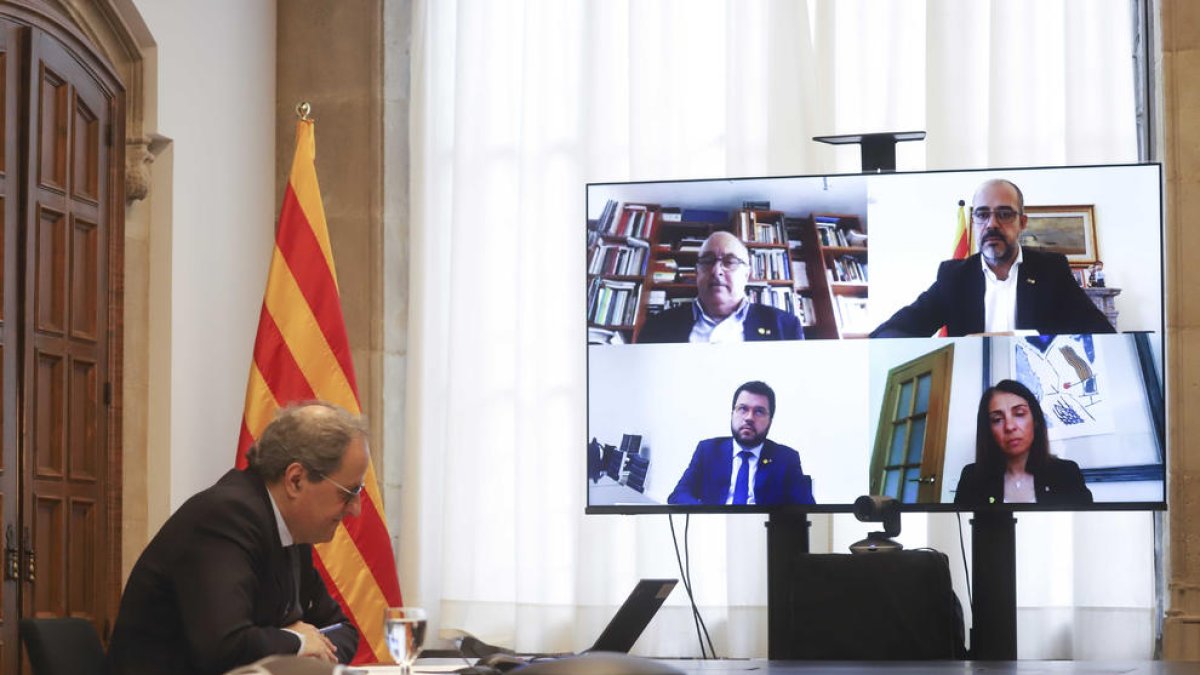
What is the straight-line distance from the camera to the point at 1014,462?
4844 mm

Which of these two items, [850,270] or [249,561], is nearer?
[249,561]

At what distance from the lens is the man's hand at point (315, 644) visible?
3158 mm

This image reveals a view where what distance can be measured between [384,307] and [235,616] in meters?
3.83

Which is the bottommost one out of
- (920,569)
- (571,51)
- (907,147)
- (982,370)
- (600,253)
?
(920,569)

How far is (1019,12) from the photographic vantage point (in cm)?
616

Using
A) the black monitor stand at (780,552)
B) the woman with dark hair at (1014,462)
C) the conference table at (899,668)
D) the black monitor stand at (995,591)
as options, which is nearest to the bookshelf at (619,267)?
the black monitor stand at (780,552)

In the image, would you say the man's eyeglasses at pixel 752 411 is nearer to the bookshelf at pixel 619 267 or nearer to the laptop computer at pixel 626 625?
→ the bookshelf at pixel 619 267

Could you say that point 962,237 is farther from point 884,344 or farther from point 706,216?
point 706,216

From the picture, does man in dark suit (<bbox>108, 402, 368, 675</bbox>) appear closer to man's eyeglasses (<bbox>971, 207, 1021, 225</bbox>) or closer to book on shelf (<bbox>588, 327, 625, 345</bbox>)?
book on shelf (<bbox>588, 327, 625, 345</bbox>)

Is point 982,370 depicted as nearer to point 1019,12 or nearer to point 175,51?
point 1019,12

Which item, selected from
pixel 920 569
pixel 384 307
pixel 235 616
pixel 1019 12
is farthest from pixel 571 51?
pixel 235 616

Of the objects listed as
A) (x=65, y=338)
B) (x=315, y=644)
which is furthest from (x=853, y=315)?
(x=65, y=338)

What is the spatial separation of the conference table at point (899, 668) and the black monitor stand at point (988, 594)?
152cm

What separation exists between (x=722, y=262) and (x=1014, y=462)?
1124mm
